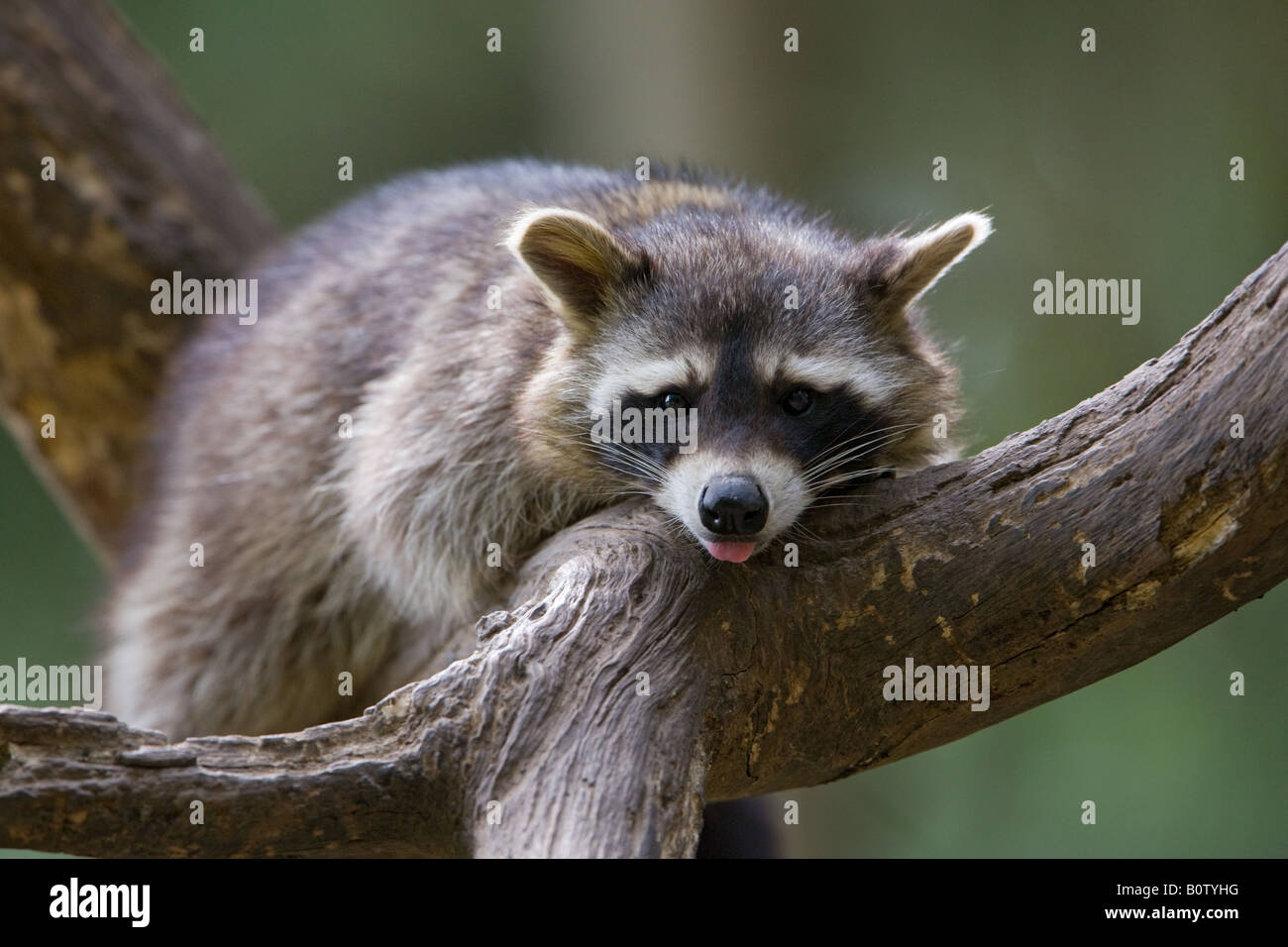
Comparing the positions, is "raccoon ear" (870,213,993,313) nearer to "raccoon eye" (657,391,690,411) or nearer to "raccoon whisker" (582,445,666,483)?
"raccoon eye" (657,391,690,411)

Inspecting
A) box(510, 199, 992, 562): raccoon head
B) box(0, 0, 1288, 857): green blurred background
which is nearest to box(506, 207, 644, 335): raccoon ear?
box(510, 199, 992, 562): raccoon head

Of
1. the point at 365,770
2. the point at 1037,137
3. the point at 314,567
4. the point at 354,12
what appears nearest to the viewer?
the point at 365,770

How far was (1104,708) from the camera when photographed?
7.02m

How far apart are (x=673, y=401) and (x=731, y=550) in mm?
532

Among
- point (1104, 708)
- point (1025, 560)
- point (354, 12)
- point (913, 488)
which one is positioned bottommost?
point (1104, 708)

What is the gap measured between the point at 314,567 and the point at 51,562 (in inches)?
248

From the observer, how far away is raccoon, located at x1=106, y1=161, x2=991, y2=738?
351 centimetres

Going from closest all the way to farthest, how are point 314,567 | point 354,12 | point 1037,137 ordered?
point 314,567
point 1037,137
point 354,12

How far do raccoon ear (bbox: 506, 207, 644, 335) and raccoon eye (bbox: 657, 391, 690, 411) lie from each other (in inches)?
13.7

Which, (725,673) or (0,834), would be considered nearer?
(0,834)

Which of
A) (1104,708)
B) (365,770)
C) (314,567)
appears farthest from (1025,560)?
(1104,708)

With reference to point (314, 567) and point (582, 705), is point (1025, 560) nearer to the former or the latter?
point (582, 705)

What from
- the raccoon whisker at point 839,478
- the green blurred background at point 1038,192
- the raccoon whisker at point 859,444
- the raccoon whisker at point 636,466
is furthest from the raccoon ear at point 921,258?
the green blurred background at point 1038,192

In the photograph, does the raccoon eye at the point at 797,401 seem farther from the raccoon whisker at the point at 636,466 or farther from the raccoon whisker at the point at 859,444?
the raccoon whisker at the point at 636,466
